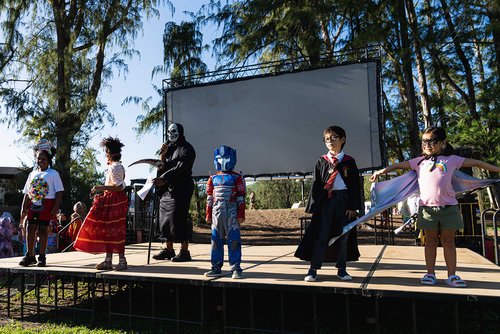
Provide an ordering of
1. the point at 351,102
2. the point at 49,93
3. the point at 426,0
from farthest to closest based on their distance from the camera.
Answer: the point at 49,93 < the point at 426,0 < the point at 351,102

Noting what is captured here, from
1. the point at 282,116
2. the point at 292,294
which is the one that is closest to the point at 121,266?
the point at 292,294

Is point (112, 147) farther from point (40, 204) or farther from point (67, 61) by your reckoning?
point (67, 61)

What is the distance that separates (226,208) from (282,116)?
274 inches

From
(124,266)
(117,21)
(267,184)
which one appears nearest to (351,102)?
Result: (124,266)

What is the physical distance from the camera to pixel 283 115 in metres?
10.4

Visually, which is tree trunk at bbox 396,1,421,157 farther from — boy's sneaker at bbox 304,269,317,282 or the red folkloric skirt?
the red folkloric skirt

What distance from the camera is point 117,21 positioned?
15.5m

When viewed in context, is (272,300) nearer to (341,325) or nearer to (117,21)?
(341,325)

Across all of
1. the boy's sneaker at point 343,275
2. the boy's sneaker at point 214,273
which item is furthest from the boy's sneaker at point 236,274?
the boy's sneaker at point 343,275

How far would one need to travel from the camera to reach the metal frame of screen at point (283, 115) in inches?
371

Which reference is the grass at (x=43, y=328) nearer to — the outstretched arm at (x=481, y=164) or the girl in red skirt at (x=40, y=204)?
the girl in red skirt at (x=40, y=204)

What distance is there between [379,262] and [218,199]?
2202 mm

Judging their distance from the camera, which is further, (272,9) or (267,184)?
(267,184)

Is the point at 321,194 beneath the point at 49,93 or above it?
beneath
